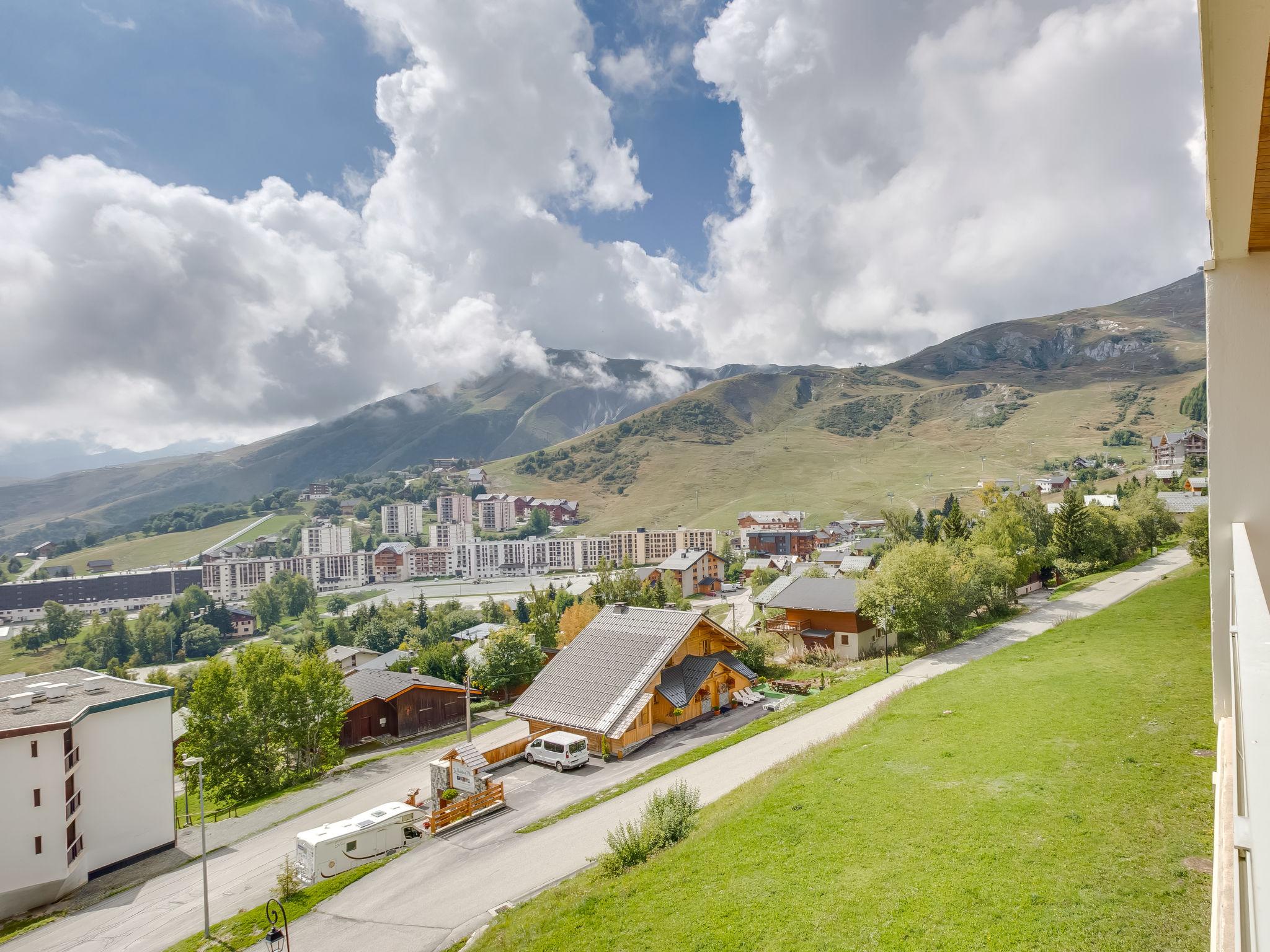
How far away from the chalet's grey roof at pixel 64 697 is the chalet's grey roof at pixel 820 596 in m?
31.5

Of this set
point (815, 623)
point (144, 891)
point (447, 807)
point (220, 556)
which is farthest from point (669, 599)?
point (220, 556)

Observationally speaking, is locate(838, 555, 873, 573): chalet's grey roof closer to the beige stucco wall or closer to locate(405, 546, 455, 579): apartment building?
the beige stucco wall

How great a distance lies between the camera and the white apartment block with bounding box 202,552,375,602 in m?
155

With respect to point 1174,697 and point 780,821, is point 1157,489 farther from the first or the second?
point 780,821

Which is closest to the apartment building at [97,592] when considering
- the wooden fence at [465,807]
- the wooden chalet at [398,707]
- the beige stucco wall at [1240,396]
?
the wooden chalet at [398,707]

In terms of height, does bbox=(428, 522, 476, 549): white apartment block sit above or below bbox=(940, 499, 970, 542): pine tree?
below

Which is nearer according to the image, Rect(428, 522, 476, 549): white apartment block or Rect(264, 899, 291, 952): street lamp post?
Rect(264, 899, 291, 952): street lamp post

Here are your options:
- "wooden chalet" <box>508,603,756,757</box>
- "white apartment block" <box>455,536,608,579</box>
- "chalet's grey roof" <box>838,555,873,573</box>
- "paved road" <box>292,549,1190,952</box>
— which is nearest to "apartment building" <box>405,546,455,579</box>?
"white apartment block" <box>455,536,608,579</box>

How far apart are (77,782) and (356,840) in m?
13.4

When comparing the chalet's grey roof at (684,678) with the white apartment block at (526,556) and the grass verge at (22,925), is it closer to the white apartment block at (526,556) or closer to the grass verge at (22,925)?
the grass verge at (22,925)

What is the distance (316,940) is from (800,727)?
15.4m

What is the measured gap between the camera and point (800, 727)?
22.4 m

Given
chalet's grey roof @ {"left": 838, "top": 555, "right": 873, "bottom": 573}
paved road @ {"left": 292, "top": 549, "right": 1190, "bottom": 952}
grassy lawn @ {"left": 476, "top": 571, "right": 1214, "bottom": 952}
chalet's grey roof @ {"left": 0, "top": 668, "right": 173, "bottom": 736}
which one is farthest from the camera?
chalet's grey roof @ {"left": 838, "top": 555, "right": 873, "bottom": 573}

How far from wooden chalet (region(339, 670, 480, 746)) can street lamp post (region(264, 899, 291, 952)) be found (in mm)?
21396
